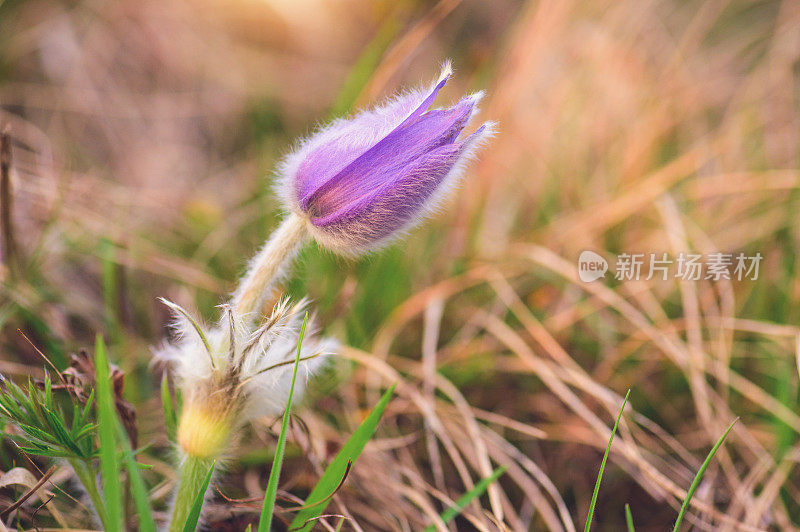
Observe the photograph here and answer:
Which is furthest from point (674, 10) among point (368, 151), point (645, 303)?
point (368, 151)

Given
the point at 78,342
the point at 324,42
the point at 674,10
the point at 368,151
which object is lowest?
the point at 78,342

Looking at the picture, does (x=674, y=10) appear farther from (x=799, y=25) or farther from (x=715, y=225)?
(x=715, y=225)

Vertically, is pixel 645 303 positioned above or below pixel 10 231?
above

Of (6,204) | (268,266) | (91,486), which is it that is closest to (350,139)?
(268,266)

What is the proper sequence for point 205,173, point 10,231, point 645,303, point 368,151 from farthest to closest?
point 205,173
point 645,303
point 10,231
point 368,151

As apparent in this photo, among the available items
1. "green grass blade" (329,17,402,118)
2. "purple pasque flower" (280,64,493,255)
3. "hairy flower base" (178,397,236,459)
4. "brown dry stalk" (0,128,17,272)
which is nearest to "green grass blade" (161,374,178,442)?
"hairy flower base" (178,397,236,459)

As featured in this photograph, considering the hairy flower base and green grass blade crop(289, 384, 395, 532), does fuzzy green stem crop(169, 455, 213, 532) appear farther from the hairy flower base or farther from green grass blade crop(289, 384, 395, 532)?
green grass blade crop(289, 384, 395, 532)

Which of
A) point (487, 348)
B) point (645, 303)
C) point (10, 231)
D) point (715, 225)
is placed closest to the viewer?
point (10, 231)

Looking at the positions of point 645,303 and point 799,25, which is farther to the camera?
point 799,25
